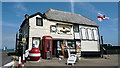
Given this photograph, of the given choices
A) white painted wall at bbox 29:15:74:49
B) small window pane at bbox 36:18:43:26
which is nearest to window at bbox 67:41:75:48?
white painted wall at bbox 29:15:74:49

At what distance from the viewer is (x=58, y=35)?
57.1ft

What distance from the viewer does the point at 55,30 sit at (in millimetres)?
17188

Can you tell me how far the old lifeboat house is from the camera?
15.3 meters

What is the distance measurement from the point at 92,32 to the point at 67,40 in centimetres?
514

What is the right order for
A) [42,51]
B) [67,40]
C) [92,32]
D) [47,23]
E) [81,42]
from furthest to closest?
[92,32]
[81,42]
[67,40]
[47,23]
[42,51]

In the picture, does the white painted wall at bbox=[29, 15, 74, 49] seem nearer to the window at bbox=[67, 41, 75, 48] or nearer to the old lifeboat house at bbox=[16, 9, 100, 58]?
the old lifeboat house at bbox=[16, 9, 100, 58]

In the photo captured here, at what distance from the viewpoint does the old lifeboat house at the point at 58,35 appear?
50.2 ft

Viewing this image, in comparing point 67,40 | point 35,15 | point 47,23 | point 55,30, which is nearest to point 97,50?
point 67,40

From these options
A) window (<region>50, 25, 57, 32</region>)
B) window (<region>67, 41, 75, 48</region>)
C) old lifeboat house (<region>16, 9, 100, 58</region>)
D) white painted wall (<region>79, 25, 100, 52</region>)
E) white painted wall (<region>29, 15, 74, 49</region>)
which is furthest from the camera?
white painted wall (<region>79, 25, 100, 52</region>)

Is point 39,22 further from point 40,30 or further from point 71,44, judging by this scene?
point 71,44

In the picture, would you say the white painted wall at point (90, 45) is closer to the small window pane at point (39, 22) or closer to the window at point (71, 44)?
the window at point (71, 44)

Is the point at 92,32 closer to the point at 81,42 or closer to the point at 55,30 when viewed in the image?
the point at 81,42


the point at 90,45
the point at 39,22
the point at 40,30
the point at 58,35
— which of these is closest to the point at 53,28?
the point at 58,35

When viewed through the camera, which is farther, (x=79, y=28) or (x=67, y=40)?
(x=79, y=28)
